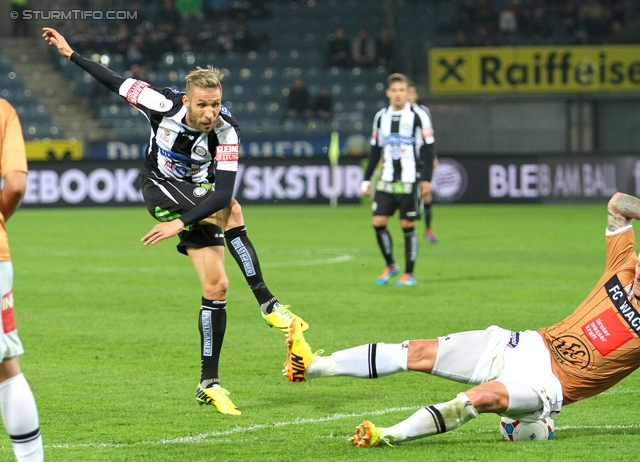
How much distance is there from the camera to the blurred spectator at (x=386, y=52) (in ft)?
99.5

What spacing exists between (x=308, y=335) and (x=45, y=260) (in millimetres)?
7339

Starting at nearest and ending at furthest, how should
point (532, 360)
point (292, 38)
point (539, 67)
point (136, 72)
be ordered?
point (532, 360) < point (136, 72) < point (539, 67) < point (292, 38)

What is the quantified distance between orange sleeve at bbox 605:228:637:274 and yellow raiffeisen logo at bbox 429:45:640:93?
2421cm

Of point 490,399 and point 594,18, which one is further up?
point 594,18

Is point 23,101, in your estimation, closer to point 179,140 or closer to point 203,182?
point 203,182

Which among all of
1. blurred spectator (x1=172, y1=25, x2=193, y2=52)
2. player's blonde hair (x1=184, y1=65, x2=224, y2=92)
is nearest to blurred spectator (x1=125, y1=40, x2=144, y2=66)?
blurred spectator (x1=172, y1=25, x2=193, y2=52)

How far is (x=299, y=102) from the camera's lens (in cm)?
2880

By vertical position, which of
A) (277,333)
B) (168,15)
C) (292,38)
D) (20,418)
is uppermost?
(168,15)

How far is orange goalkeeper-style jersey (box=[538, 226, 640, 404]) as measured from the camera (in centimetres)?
529

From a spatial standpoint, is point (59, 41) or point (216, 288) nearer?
point (216, 288)

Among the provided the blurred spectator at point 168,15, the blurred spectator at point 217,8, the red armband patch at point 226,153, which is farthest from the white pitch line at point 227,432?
the blurred spectator at point 217,8

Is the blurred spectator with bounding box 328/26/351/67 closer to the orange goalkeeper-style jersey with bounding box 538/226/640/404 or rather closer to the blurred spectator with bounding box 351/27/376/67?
the blurred spectator with bounding box 351/27/376/67

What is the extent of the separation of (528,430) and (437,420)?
0.55 meters

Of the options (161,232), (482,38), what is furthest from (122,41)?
(161,232)
